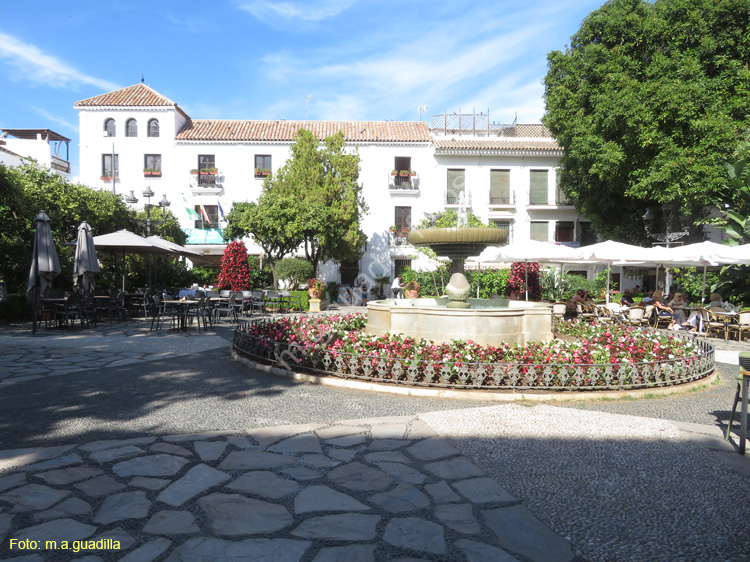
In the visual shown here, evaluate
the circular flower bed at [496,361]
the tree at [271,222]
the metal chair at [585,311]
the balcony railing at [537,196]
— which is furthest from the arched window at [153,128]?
the circular flower bed at [496,361]

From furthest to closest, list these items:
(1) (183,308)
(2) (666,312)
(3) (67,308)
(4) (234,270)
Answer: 1. (4) (234,270)
2. (2) (666,312)
3. (1) (183,308)
4. (3) (67,308)

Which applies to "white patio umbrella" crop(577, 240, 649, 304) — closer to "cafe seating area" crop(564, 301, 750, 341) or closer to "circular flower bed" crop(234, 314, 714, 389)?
"cafe seating area" crop(564, 301, 750, 341)

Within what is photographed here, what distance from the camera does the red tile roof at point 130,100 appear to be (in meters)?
28.0

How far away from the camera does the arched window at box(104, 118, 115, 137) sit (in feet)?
92.9

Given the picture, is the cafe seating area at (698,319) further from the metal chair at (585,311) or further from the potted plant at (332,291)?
the potted plant at (332,291)

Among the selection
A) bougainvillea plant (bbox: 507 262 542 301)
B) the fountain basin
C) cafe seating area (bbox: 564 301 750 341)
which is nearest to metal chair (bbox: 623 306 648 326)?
cafe seating area (bbox: 564 301 750 341)

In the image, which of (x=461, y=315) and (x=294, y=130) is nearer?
(x=461, y=315)

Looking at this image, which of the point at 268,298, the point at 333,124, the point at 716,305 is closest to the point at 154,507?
the point at 716,305

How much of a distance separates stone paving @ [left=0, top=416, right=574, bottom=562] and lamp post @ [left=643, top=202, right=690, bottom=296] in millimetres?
16236

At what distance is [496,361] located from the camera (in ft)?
19.8

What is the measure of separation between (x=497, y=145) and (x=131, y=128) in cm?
2238

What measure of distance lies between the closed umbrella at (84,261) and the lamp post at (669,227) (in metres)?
17.8

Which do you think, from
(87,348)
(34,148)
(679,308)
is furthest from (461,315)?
(34,148)

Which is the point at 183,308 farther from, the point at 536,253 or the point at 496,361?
the point at 536,253
